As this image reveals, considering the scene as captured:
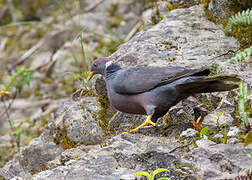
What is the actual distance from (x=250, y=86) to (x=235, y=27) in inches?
62.9

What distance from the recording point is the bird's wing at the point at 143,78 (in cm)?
415

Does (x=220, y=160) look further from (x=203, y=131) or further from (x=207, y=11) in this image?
(x=207, y=11)

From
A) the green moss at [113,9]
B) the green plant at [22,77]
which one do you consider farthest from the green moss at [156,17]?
the green moss at [113,9]

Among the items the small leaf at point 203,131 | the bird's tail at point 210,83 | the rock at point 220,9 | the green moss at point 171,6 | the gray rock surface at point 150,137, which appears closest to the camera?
the gray rock surface at point 150,137

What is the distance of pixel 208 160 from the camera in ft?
10.3

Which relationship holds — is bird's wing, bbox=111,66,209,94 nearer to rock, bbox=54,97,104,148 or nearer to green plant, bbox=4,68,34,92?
rock, bbox=54,97,104,148

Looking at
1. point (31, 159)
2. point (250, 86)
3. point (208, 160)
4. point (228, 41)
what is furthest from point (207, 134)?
point (31, 159)

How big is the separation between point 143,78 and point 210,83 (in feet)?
2.79

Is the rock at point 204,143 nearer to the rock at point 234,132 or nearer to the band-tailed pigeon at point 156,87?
the rock at point 234,132

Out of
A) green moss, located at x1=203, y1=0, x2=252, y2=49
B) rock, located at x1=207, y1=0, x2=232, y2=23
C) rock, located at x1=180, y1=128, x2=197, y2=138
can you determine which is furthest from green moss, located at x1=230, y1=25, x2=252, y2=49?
rock, located at x1=180, y1=128, x2=197, y2=138

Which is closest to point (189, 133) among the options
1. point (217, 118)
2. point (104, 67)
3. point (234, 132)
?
point (217, 118)

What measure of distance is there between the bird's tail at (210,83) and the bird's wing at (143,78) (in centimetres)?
13

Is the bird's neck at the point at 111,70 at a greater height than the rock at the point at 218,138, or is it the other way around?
the bird's neck at the point at 111,70

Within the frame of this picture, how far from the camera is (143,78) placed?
435cm
